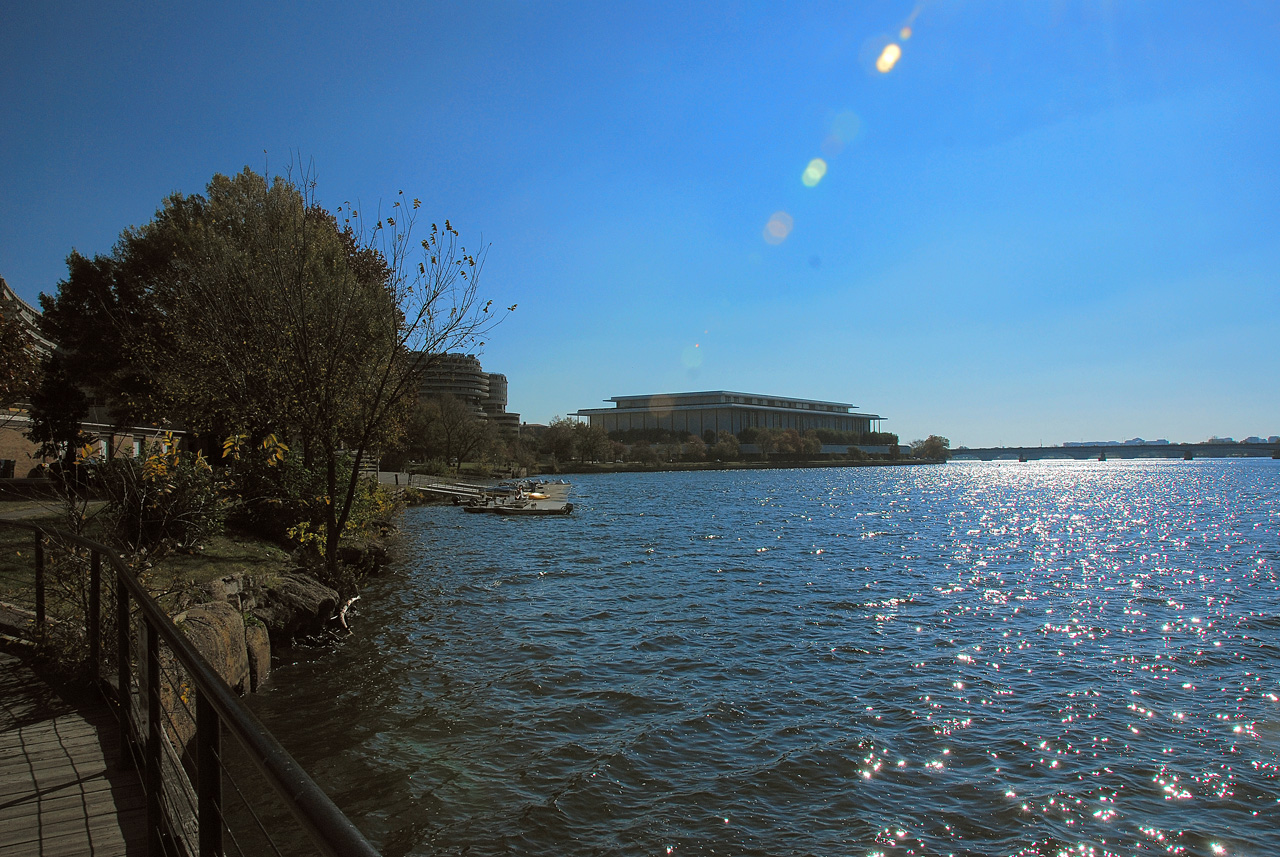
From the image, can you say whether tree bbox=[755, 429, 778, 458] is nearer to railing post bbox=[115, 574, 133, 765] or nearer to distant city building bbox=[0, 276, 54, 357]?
distant city building bbox=[0, 276, 54, 357]

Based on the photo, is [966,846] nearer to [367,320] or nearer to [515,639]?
[515,639]

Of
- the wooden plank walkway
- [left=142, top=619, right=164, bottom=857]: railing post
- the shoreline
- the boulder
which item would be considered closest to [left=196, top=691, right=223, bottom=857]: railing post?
[left=142, top=619, right=164, bottom=857]: railing post

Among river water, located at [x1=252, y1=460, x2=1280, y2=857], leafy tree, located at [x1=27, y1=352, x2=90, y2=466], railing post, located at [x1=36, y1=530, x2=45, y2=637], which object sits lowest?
river water, located at [x1=252, y1=460, x2=1280, y2=857]

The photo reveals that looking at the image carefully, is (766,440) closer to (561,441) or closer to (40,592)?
(561,441)

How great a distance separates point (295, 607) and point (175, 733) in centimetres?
876

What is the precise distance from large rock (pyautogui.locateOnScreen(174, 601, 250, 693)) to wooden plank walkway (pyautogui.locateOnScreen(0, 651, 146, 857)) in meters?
1.73

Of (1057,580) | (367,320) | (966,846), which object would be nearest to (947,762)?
(966,846)

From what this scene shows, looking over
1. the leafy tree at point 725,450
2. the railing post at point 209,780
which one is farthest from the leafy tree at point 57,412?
the leafy tree at point 725,450

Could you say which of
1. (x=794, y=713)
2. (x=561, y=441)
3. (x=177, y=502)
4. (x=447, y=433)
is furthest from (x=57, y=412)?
(x=561, y=441)

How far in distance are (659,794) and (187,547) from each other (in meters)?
10.5

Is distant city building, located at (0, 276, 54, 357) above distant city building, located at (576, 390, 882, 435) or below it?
below

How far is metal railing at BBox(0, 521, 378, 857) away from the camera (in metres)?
1.71

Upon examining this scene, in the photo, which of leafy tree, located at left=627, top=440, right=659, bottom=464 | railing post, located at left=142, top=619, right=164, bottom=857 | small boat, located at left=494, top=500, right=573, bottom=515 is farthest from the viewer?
leafy tree, located at left=627, top=440, right=659, bottom=464

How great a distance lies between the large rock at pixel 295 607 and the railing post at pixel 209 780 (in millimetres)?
10821
